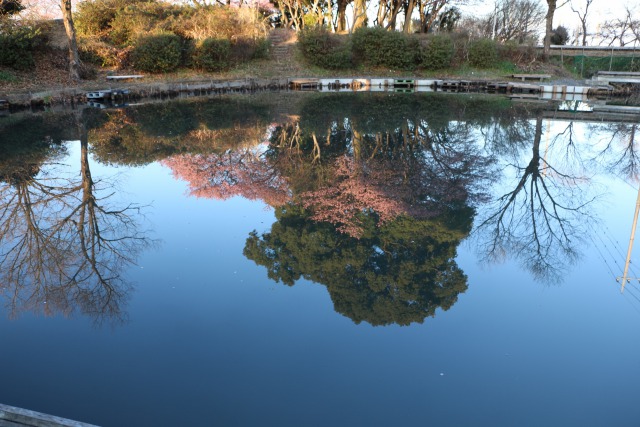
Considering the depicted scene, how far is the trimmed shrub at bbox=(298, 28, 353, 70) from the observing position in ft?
88.5

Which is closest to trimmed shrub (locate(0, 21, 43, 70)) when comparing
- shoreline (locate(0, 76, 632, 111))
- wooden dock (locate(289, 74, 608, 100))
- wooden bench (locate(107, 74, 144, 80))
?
shoreline (locate(0, 76, 632, 111))

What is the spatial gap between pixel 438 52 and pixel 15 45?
20.2 metres

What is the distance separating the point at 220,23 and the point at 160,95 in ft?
22.5

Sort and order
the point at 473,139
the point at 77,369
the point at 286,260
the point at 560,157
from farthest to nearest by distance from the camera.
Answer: the point at 473,139 < the point at 560,157 < the point at 286,260 < the point at 77,369

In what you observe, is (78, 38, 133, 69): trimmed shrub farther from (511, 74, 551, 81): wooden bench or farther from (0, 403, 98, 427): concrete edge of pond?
(0, 403, 98, 427): concrete edge of pond

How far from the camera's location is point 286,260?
6.85 meters

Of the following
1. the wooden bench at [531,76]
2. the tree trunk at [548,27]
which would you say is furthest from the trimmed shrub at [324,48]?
the tree trunk at [548,27]

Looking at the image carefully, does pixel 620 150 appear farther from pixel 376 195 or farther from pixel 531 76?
pixel 531 76

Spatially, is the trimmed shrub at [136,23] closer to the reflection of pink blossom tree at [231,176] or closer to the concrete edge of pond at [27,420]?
the reflection of pink blossom tree at [231,176]

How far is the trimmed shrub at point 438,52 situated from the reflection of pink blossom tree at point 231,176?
18.6 m

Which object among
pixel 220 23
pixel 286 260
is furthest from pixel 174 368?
pixel 220 23

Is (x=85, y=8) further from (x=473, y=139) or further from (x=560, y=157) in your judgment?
(x=560, y=157)

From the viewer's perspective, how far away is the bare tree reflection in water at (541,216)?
23.4ft

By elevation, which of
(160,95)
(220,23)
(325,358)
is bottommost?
(325,358)
